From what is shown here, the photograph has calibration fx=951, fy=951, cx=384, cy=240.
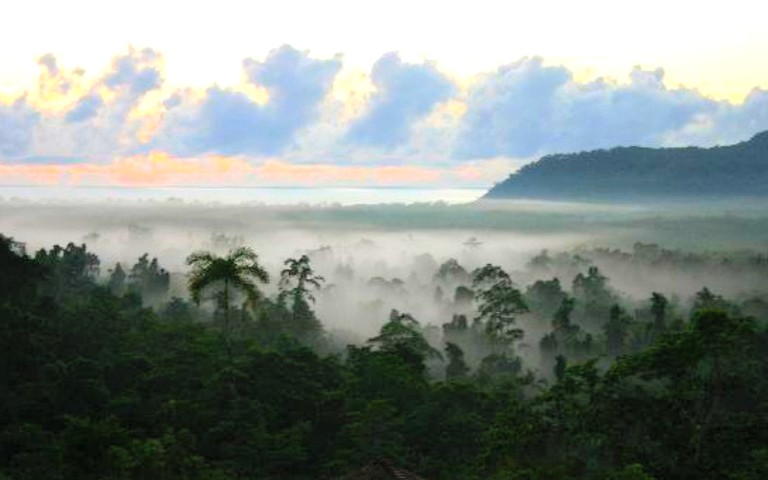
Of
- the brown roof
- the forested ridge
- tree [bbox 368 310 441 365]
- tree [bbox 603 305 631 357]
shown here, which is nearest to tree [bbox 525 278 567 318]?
tree [bbox 603 305 631 357]

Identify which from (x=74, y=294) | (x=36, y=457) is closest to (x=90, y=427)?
(x=36, y=457)

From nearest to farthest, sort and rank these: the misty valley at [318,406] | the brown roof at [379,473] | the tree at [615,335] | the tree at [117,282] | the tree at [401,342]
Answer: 1. the brown roof at [379,473]
2. the misty valley at [318,406]
3. the tree at [401,342]
4. the tree at [615,335]
5. the tree at [117,282]

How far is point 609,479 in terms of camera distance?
84.9 feet

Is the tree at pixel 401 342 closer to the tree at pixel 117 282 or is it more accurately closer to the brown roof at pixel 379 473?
the brown roof at pixel 379 473

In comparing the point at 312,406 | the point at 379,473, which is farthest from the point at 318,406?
the point at 379,473

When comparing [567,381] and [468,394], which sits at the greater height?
[567,381]

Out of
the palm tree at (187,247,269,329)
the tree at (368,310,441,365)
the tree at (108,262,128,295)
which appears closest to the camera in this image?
the palm tree at (187,247,269,329)

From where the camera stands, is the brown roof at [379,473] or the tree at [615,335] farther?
the tree at [615,335]

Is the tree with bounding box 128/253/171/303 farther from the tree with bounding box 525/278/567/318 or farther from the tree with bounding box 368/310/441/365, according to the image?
the tree with bounding box 368/310/441/365

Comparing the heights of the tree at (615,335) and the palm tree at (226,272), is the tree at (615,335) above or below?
below

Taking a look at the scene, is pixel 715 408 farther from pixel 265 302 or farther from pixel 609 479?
pixel 265 302

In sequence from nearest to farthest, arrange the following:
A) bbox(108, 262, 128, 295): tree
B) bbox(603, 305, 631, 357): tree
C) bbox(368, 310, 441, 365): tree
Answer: bbox(368, 310, 441, 365): tree, bbox(603, 305, 631, 357): tree, bbox(108, 262, 128, 295): tree

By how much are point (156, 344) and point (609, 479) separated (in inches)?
1122

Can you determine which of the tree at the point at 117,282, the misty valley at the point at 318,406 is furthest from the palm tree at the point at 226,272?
the tree at the point at 117,282
